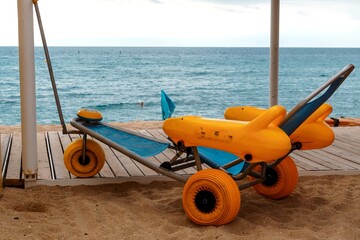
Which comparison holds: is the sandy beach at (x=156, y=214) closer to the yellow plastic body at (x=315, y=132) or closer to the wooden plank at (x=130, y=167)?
the wooden plank at (x=130, y=167)

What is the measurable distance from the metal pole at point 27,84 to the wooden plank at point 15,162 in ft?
0.54

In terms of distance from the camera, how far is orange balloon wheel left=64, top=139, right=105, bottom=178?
4.37 metres

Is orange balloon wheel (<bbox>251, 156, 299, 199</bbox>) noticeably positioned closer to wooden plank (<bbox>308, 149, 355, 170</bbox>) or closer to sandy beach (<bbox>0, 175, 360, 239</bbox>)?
sandy beach (<bbox>0, 175, 360, 239</bbox>)

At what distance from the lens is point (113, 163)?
195 inches

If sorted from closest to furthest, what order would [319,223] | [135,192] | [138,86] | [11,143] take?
[319,223], [135,192], [11,143], [138,86]

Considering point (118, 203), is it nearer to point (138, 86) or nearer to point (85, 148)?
point (85, 148)

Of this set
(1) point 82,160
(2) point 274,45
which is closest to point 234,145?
(1) point 82,160

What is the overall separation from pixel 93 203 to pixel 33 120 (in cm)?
82

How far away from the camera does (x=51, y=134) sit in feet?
20.6

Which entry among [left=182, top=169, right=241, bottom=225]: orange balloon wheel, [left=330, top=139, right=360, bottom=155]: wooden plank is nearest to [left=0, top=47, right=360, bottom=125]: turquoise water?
[left=330, top=139, right=360, bottom=155]: wooden plank

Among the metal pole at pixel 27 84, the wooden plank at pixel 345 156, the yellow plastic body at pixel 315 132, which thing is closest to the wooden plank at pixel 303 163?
the wooden plank at pixel 345 156

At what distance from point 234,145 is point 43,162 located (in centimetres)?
219

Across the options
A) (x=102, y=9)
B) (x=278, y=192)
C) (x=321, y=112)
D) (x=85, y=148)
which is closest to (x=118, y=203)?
(x=85, y=148)

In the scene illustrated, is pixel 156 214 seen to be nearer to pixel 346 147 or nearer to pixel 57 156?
pixel 57 156
